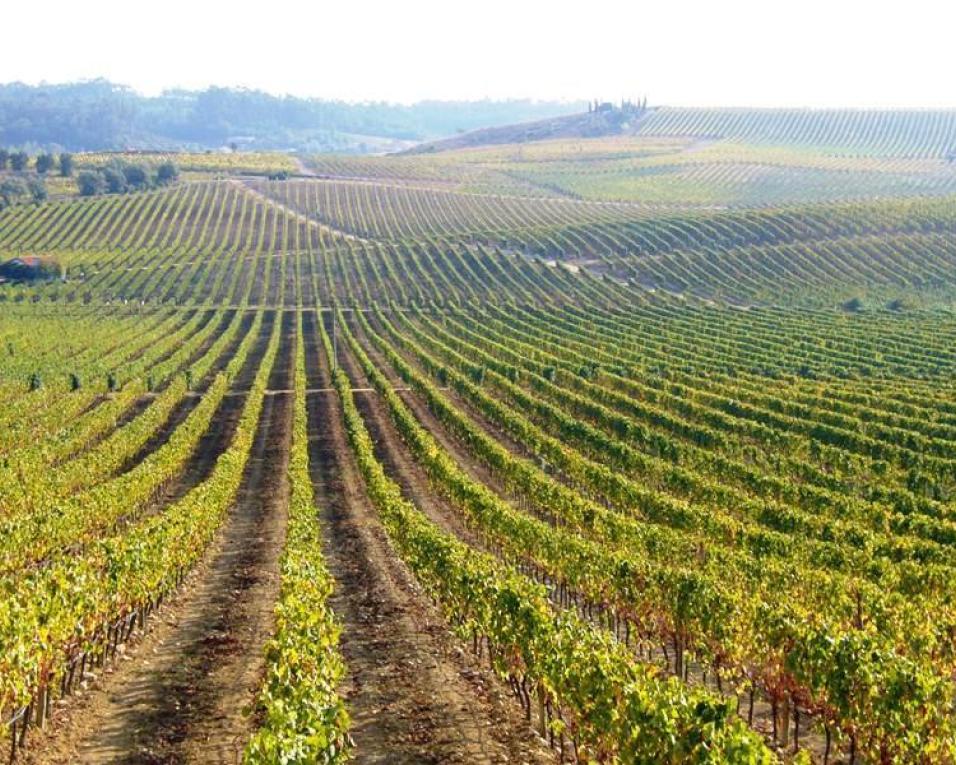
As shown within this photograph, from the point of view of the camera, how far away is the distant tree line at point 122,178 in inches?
7028

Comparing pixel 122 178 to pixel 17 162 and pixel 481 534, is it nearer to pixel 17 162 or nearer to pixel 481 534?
pixel 17 162

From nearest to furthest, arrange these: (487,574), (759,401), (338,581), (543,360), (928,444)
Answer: (487,574) < (338,581) < (928,444) < (759,401) < (543,360)

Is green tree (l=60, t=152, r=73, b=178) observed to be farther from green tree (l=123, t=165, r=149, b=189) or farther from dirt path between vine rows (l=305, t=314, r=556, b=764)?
dirt path between vine rows (l=305, t=314, r=556, b=764)

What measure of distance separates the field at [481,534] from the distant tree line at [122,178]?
80.8m

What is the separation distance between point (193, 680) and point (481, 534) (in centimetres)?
1530

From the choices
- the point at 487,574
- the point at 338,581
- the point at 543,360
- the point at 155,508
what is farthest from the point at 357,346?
the point at 487,574

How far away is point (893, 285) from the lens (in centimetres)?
11700

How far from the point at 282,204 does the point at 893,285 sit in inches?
4052

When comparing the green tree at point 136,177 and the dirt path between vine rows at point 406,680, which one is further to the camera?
the green tree at point 136,177

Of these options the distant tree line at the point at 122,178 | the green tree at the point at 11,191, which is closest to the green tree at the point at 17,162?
the distant tree line at the point at 122,178

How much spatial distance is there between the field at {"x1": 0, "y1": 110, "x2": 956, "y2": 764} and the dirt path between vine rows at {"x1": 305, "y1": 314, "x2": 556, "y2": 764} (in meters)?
0.08

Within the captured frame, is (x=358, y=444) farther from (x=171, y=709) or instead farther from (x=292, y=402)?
(x=171, y=709)

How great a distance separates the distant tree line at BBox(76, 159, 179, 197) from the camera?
17850 cm

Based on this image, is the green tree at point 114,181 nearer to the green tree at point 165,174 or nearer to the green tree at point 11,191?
the green tree at point 165,174
